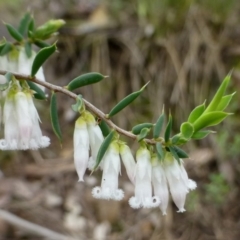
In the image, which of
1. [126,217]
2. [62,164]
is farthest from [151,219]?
[62,164]

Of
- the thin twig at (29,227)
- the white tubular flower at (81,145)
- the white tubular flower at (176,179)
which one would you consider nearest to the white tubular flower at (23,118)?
the white tubular flower at (81,145)

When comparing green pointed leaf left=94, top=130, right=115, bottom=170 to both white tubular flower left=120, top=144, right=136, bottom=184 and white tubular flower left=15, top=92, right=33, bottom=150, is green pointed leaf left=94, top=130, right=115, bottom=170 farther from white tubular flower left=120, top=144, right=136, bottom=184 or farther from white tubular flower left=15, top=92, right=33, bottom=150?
white tubular flower left=15, top=92, right=33, bottom=150

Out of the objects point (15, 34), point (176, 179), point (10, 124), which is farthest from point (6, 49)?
point (176, 179)

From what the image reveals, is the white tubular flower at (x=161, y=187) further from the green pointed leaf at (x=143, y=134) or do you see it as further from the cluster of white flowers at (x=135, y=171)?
the green pointed leaf at (x=143, y=134)

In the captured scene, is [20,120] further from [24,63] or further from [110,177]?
[24,63]

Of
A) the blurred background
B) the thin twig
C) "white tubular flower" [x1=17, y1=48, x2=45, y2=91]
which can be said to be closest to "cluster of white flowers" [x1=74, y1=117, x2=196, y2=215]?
"white tubular flower" [x1=17, y1=48, x2=45, y2=91]
